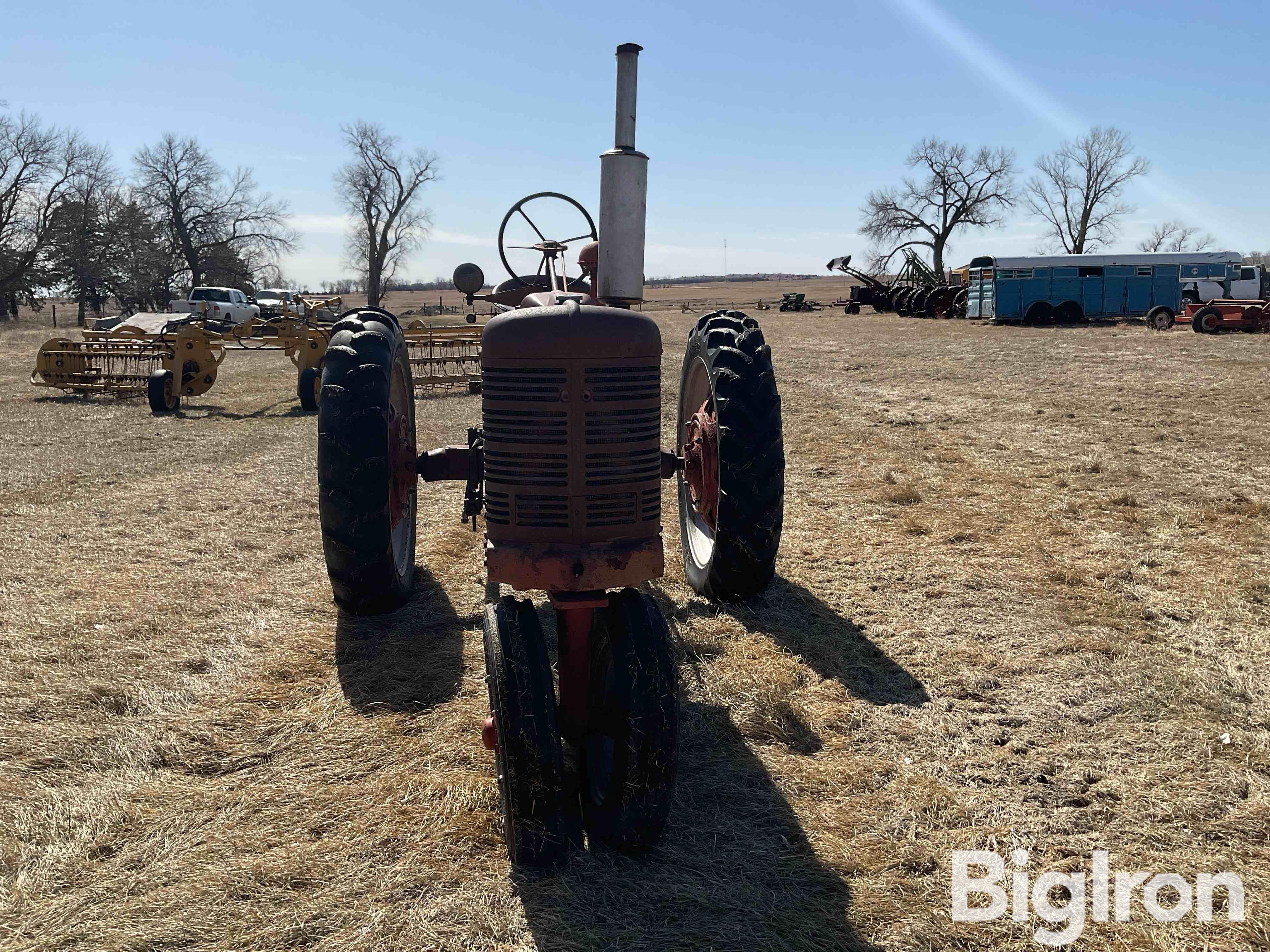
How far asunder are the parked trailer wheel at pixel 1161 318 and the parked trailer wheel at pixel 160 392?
76.3 ft

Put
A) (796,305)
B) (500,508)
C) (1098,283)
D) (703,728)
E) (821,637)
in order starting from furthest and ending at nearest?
(796,305) < (1098,283) < (821,637) < (703,728) < (500,508)

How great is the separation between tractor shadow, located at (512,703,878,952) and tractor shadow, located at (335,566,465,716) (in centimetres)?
124

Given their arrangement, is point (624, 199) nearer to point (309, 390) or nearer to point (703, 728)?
point (703, 728)

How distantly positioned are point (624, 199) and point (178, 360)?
11752mm

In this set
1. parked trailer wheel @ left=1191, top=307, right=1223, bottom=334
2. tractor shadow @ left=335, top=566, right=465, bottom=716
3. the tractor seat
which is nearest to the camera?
tractor shadow @ left=335, top=566, right=465, bottom=716

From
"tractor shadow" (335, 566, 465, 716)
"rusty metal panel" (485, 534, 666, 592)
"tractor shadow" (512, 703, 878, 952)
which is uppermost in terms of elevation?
"rusty metal panel" (485, 534, 666, 592)

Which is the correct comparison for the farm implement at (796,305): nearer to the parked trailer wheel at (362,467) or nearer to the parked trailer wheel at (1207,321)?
the parked trailer wheel at (1207,321)

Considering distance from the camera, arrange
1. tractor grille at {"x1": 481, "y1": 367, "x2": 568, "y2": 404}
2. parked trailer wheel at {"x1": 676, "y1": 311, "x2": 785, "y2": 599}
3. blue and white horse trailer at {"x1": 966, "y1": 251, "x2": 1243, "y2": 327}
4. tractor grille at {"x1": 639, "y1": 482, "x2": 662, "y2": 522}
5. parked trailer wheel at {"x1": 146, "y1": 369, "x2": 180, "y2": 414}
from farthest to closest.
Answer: blue and white horse trailer at {"x1": 966, "y1": 251, "x2": 1243, "y2": 327} → parked trailer wheel at {"x1": 146, "y1": 369, "x2": 180, "y2": 414} → parked trailer wheel at {"x1": 676, "y1": 311, "x2": 785, "y2": 599} → tractor grille at {"x1": 639, "y1": 482, "x2": 662, "y2": 522} → tractor grille at {"x1": 481, "y1": 367, "x2": 568, "y2": 404}

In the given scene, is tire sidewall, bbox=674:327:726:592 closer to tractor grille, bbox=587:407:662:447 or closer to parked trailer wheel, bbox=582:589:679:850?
tractor grille, bbox=587:407:662:447

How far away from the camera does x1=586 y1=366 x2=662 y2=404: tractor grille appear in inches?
110

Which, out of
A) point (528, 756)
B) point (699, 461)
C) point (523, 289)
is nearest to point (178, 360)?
point (523, 289)

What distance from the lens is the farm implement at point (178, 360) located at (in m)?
13.0

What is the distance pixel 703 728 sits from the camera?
349 centimetres

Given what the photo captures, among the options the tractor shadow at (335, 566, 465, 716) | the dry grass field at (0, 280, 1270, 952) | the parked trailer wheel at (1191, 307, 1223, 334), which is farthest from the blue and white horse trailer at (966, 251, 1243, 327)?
the tractor shadow at (335, 566, 465, 716)
